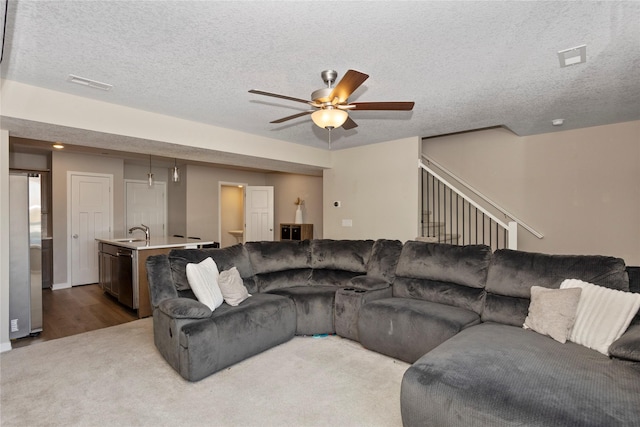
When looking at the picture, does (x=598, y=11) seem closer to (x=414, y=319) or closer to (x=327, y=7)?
(x=327, y=7)

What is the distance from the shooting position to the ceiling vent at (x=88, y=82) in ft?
8.73

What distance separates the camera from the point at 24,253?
3.51 meters

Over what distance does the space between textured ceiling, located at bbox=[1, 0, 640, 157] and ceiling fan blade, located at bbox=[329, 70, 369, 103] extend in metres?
0.26

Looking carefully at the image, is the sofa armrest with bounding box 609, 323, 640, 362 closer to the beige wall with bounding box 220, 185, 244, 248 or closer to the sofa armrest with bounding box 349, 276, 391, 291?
the sofa armrest with bounding box 349, 276, 391, 291

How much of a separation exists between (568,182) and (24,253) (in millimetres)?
6857

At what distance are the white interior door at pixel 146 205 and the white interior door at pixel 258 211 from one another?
6.22 feet

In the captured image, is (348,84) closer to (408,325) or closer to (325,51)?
(325,51)

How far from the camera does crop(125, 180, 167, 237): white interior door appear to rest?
6938 mm

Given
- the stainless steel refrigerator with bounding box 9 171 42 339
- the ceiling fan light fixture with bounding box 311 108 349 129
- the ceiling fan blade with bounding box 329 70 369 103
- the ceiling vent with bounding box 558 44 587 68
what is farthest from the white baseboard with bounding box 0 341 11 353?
the ceiling vent with bounding box 558 44 587 68

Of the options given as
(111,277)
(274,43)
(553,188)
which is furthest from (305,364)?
(553,188)

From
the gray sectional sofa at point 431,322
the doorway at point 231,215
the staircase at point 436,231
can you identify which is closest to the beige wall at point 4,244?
the gray sectional sofa at point 431,322

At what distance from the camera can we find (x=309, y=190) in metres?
8.08

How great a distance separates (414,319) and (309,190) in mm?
5545

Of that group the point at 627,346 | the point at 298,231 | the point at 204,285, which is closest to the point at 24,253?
the point at 204,285
